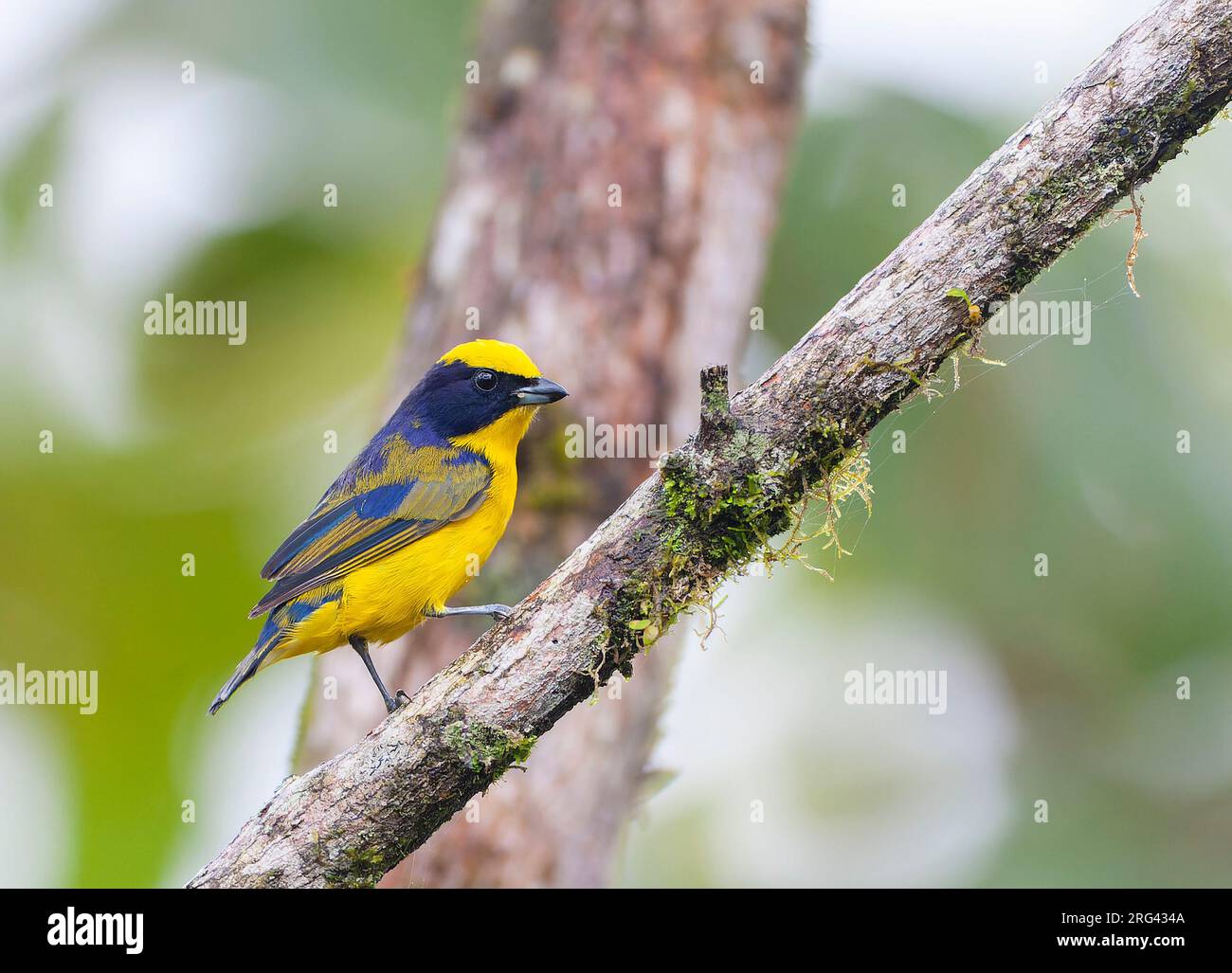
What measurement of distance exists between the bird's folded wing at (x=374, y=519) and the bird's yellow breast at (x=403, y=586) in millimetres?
48

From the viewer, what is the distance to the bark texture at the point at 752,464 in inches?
127

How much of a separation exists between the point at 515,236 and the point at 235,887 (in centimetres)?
409

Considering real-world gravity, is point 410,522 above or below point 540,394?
below

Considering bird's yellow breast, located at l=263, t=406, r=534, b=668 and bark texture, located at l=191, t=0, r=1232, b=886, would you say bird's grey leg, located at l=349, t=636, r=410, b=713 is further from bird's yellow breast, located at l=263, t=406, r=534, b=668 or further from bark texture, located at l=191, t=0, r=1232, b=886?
bark texture, located at l=191, t=0, r=1232, b=886

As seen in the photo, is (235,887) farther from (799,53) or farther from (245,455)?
(799,53)

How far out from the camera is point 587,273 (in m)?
6.35

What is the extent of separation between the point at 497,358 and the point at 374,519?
96cm

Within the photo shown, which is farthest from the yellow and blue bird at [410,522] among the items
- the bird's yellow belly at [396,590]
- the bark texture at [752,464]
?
the bark texture at [752,464]

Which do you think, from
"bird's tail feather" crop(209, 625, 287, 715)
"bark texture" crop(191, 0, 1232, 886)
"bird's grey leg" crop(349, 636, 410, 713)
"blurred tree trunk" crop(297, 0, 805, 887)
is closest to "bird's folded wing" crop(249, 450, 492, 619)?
"bird's tail feather" crop(209, 625, 287, 715)

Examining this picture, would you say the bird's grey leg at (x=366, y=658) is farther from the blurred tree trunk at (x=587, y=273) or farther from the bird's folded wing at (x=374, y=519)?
the blurred tree trunk at (x=587, y=273)

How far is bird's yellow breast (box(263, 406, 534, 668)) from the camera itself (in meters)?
4.76

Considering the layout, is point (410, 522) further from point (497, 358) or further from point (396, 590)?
point (497, 358)

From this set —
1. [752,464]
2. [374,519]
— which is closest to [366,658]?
[374,519]

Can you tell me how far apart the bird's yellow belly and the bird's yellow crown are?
0.74 meters
